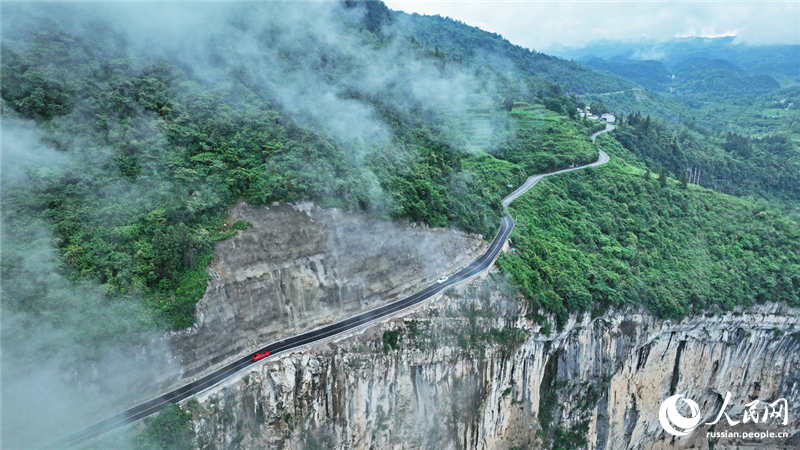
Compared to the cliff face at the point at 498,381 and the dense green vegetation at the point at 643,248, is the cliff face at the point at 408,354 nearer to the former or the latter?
the cliff face at the point at 498,381

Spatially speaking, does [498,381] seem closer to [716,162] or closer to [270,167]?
[270,167]

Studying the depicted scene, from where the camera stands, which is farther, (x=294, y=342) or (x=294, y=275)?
(x=294, y=275)

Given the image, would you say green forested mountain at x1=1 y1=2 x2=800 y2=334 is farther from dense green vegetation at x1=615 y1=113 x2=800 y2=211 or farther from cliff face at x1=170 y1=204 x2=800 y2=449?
dense green vegetation at x1=615 y1=113 x2=800 y2=211

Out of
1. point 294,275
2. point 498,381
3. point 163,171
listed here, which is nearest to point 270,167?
point 163,171

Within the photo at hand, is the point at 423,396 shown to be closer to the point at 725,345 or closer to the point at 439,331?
the point at 439,331

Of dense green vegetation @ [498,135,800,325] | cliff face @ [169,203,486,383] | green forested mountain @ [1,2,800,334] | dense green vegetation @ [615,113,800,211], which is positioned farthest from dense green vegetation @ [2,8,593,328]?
dense green vegetation @ [615,113,800,211]
